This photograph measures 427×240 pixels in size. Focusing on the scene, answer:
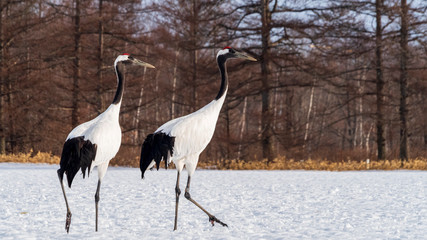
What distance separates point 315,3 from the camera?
18578 mm

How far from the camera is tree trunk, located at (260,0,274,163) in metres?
18.0

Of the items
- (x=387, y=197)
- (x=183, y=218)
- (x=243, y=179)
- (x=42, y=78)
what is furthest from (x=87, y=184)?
(x=42, y=78)

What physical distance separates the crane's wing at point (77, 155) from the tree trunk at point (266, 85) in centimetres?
1209

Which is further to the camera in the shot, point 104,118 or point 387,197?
point 387,197

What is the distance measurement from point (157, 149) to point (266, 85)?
1159cm

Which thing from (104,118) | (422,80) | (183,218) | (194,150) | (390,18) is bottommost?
(183,218)

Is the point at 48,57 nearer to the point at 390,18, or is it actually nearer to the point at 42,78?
the point at 42,78

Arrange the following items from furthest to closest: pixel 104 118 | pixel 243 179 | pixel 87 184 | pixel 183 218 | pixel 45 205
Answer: pixel 243 179, pixel 87 184, pixel 45 205, pixel 183 218, pixel 104 118

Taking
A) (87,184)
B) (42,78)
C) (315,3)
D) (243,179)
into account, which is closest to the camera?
(87,184)

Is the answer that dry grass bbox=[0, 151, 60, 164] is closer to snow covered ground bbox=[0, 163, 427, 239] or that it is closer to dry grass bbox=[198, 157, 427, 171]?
dry grass bbox=[198, 157, 427, 171]

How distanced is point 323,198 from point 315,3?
10986mm

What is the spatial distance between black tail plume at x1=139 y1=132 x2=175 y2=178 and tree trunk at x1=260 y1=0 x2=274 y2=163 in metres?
11.5

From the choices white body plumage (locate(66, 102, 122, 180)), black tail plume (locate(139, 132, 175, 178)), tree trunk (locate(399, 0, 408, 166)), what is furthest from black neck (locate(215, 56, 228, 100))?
tree trunk (locate(399, 0, 408, 166))

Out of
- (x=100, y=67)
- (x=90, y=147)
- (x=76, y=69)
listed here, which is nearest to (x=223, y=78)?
(x=90, y=147)
